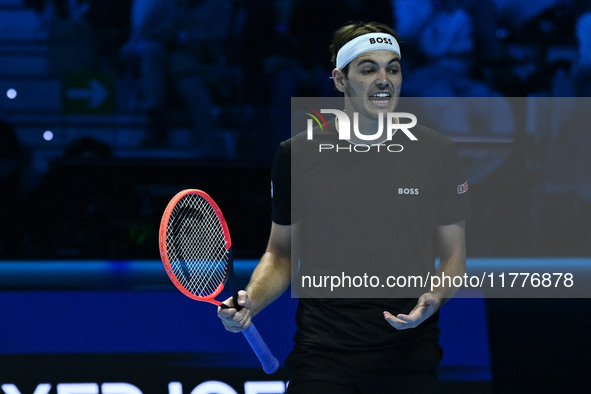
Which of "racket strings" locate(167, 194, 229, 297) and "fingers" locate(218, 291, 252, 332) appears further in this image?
"racket strings" locate(167, 194, 229, 297)

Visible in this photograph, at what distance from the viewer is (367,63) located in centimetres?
230

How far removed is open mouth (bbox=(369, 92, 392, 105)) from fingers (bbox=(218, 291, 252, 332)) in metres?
0.65

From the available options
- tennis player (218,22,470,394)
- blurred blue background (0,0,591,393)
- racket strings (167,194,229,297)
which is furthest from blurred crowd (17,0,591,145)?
tennis player (218,22,470,394)

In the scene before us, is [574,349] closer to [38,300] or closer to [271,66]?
[38,300]

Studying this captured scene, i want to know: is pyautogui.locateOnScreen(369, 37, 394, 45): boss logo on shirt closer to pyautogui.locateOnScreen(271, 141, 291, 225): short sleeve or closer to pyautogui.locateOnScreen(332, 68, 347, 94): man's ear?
pyautogui.locateOnScreen(332, 68, 347, 94): man's ear

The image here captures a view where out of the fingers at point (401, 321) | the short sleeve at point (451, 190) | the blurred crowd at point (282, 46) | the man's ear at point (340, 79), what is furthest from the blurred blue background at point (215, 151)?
the fingers at point (401, 321)

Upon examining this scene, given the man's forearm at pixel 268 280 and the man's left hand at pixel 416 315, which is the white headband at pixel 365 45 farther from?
the man's left hand at pixel 416 315

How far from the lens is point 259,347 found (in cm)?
227

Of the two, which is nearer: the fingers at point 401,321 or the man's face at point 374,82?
the fingers at point 401,321

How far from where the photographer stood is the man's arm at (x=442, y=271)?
2.04 meters

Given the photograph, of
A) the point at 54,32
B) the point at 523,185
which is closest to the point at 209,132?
the point at 54,32

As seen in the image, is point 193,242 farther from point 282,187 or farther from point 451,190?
point 451,190

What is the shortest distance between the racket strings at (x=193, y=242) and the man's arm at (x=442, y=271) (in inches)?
24.1

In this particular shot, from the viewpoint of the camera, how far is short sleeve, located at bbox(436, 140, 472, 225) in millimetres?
2342
